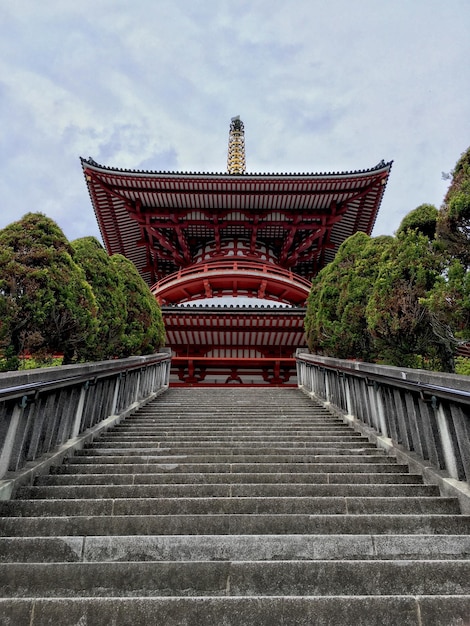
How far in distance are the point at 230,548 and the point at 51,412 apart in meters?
2.30

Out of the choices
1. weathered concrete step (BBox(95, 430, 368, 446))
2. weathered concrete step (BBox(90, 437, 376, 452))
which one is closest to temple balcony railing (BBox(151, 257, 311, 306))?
weathered concrete step (BBox(95, 430, 368, 446))

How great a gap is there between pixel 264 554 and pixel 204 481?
3.93 feet

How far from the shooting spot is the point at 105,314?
6281mm

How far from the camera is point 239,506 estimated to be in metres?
2.79

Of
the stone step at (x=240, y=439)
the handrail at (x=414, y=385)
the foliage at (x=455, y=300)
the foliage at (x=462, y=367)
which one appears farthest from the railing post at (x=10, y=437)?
the foliage at (x=462, y=367)

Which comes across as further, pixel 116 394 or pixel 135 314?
pixel 135 314

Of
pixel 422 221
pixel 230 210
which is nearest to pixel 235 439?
pixel 422 221

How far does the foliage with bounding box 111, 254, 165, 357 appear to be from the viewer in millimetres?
7344

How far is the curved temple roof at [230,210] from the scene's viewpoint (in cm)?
1590

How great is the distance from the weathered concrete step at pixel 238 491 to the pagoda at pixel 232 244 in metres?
9.64

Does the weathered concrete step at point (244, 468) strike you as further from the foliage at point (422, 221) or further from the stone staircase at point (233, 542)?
the foliage at point (422, 221)

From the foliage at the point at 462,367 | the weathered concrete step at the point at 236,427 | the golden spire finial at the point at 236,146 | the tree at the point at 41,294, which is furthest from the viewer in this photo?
the golden spire finial at the point at 236,146

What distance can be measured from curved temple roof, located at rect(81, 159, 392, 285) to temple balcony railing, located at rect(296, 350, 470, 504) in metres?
12.6

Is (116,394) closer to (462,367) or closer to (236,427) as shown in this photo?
(236,427)
